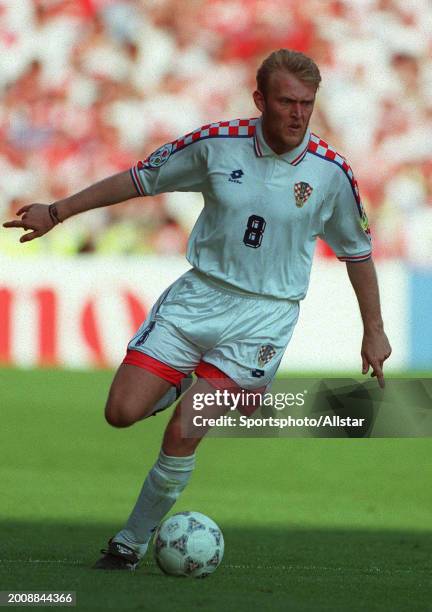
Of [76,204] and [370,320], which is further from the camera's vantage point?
[370,320]

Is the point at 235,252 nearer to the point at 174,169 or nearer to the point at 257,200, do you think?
the point at 257,200

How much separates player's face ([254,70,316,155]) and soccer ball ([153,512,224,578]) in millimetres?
1509

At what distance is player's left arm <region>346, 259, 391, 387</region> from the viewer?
5188 millimetres

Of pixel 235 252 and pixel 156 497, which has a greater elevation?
pixel 235 252

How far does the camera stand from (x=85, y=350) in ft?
39.8

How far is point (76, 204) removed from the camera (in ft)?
16.7

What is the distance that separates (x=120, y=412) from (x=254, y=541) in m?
1.43

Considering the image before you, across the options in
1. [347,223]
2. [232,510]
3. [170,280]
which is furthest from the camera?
[170,280]

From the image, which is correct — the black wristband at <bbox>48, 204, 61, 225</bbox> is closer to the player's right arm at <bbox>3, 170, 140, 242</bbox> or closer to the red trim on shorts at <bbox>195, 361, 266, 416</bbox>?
the player's right arm at <bbox>3, 170, 140, 242</bbox>

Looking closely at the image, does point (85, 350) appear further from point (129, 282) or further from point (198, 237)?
point (198, 237)

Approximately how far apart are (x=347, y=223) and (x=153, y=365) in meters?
0.99

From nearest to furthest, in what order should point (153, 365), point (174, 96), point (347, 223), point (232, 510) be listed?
point (153, 365), point (347, 223), point (232, 510), point (174, 96)

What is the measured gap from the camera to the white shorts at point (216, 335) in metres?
5.00

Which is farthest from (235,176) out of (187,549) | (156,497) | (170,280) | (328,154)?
(170,280)
